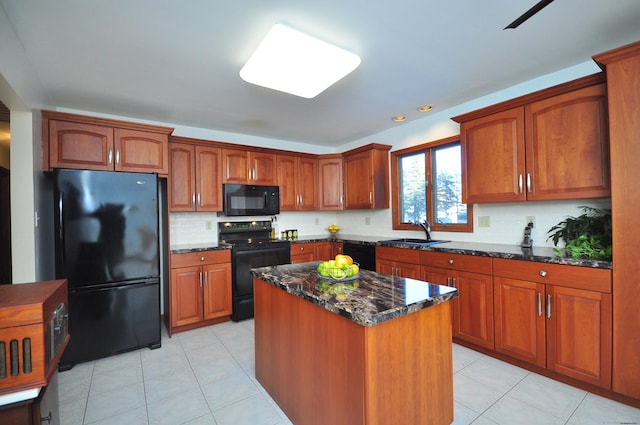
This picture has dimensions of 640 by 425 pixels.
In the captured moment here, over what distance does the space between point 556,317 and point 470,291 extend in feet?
1.98

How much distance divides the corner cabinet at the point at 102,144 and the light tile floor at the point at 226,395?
1.76m

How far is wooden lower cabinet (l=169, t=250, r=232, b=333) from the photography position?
A: 312 centimetres

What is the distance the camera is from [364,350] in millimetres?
1195

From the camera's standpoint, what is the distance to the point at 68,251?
248 cm

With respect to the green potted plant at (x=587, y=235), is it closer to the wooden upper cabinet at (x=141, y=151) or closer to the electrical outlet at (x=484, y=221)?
the electrical outlet at (x=484, y=221)

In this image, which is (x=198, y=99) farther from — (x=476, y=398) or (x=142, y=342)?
(x=476, y=398)

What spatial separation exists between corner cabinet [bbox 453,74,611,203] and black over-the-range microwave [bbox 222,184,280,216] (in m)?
2.34

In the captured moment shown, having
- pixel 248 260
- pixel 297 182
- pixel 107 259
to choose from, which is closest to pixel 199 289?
pixel 248 260

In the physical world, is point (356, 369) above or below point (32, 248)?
below

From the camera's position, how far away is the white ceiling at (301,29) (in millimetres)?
1677

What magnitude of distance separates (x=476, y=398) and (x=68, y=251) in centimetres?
332

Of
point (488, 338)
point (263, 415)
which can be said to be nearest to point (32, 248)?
point (263, 415)

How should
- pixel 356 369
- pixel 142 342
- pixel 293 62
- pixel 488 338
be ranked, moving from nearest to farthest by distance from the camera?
pixel 356 369, pixel 293 62, pixel 488 338, pixel 142 342

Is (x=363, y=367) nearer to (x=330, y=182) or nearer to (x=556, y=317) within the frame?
(x=556, y=317)
